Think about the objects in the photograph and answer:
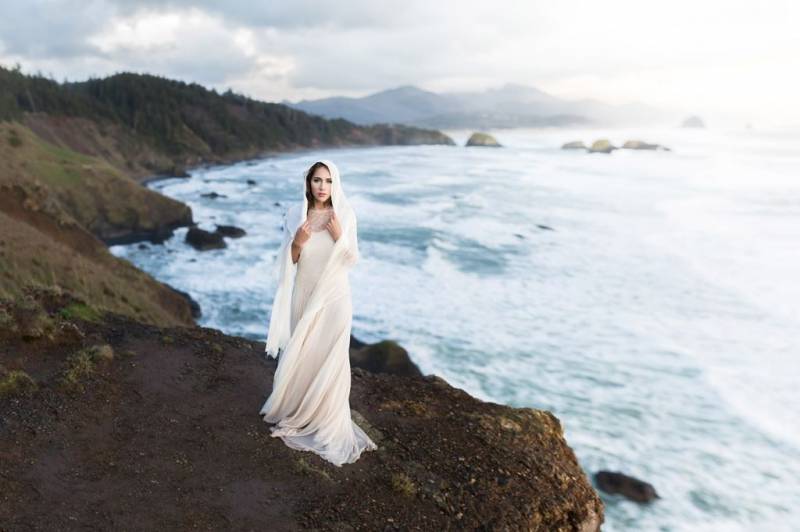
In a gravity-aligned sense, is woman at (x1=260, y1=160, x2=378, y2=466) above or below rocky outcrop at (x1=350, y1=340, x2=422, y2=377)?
above

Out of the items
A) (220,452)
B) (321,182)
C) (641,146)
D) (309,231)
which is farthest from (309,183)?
(641,146)

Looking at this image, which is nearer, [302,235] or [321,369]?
[302,235]

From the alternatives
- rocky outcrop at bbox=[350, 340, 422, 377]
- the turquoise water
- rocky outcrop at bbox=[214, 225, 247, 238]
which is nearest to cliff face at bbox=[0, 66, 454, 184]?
rocky outcrop at bbox=[214, 225, 247, 238]

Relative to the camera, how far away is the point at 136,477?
575cm

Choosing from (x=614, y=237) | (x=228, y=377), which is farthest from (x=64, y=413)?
(x=614, y=237)

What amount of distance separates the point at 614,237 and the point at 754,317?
1353cm

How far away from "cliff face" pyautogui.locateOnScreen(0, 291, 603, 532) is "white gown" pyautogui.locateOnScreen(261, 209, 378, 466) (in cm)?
20

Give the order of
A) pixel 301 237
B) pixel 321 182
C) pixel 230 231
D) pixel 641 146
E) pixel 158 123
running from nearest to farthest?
pixel 321 182 < pixel 301 237 < pixel 230 231 < pixel 158 123 < pixel 641 146

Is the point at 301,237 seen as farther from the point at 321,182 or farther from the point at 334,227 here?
the point at 321,182

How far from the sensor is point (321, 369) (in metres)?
6.39

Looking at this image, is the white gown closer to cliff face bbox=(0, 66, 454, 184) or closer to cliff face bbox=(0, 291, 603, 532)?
cliff face bbox=(0, 291, 603, 532)

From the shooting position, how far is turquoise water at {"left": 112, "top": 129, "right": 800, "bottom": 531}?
1259 cm

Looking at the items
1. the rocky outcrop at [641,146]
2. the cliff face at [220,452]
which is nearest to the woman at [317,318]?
the cliff face at [220,452]

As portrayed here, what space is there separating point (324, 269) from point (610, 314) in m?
17.0
